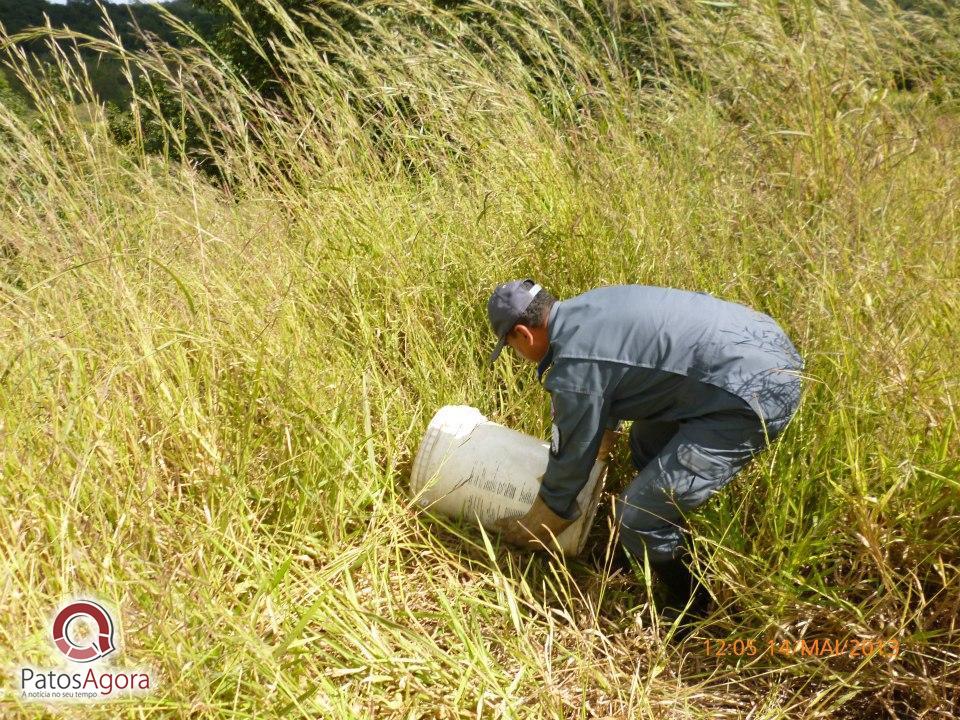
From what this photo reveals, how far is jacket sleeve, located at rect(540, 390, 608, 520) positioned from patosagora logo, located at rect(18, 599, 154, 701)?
115 centimetres

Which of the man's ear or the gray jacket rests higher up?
the man's ear

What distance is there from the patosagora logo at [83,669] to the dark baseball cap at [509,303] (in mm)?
1245

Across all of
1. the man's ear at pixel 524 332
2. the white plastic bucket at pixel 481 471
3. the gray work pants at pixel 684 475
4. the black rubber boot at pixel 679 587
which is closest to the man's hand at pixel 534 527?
the white plastic bucket at pixel 481 471

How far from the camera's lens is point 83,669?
154 cm

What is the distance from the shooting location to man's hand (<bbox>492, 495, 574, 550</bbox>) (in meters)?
2.23

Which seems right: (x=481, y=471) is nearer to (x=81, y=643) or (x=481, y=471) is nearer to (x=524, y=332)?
(x=524, y=332)

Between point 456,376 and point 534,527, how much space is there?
71cm

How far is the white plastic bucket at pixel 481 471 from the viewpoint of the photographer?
232 centimetres

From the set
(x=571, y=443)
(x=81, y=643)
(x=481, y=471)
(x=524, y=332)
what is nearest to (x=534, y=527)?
(x=481, y=471)

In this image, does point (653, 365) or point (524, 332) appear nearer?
point (653, 365)

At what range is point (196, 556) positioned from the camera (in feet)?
6.11

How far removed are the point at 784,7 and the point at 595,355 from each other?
6.18 ft
